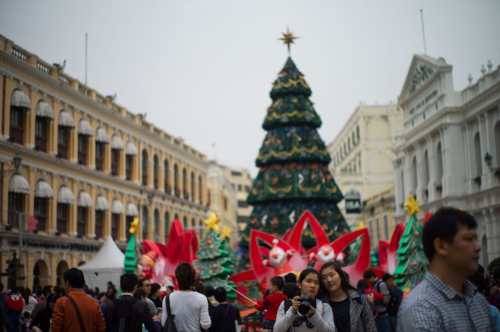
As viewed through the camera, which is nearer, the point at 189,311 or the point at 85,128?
the point at 189,311

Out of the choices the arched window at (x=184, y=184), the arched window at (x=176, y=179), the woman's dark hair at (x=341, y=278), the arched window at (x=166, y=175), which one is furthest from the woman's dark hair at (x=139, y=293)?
the arched window at (x=184, y=184)

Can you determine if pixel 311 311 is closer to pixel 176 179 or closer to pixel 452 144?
pixel 452 144

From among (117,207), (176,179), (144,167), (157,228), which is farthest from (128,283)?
(176,179)

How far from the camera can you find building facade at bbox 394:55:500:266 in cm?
3111

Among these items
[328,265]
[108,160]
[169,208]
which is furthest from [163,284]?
[169,208]

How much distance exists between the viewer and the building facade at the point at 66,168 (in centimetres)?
2920

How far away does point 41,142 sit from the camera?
32.2m

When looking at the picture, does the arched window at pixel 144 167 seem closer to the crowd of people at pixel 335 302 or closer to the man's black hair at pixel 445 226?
the crowd of people at pixel 335 302

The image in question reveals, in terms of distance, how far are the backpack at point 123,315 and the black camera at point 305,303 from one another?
2588 mm

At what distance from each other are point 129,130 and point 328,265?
37.9m

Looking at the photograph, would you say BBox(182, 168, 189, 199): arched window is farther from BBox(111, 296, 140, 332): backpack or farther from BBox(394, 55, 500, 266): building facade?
BBox(111, 296, 140, 332): backpack

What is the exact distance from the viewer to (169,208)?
4919cm

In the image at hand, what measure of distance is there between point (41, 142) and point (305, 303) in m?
29.0

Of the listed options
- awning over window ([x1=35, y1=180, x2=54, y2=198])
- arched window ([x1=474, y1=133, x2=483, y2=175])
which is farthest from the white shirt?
arched window ([x1=474, y1=133, x2=483, y2=175])
